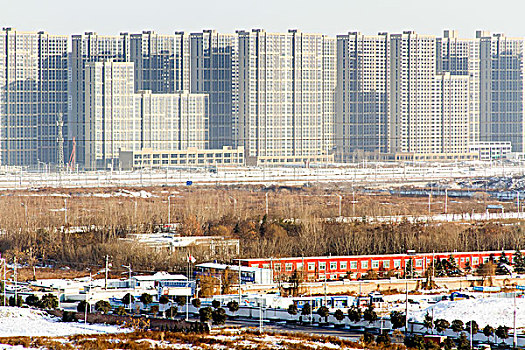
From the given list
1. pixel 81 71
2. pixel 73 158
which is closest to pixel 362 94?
pixel 81 71

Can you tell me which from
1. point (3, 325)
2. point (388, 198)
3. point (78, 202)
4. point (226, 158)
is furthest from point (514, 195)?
point (3, 325)

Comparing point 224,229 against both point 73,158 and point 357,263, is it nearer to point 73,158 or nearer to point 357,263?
point 357,263

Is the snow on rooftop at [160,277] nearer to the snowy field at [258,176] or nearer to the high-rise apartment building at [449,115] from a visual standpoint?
the snowy field at [258,176]

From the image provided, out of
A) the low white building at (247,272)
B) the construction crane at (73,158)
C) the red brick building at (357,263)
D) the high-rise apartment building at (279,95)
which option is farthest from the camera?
the high-rise apartment building at (279,95)

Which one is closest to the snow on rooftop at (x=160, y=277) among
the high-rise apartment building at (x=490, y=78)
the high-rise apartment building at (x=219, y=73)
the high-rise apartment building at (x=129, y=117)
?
the high-rise apartment building at (x=129, y=117)

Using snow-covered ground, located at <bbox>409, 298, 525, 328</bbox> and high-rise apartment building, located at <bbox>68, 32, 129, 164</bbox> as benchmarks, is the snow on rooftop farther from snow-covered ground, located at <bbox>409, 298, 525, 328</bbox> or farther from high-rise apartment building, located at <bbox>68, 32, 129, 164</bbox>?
high-rise apartment building, located at <bbox>68, 32, 129, 164</bbox>

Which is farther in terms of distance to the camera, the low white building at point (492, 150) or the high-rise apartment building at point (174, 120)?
the low white building at point (492, 150)
